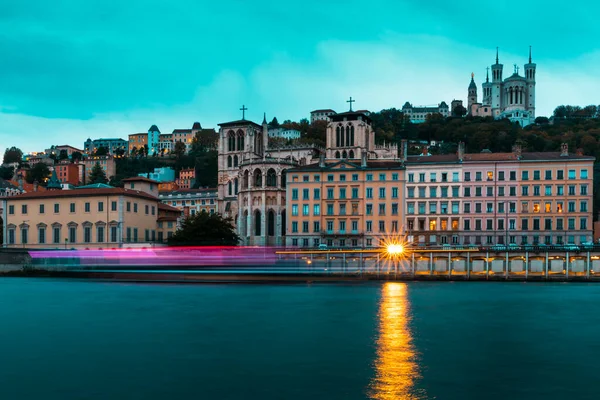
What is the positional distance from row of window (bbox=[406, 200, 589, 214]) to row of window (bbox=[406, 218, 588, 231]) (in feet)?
3.12

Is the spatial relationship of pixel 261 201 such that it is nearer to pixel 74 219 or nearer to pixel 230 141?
pixel 230 141

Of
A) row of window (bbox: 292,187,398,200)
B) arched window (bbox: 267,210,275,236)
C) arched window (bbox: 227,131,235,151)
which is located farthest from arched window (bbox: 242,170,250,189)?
row of window (bbox: 292,187,398,200)

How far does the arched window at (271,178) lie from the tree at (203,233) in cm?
1651

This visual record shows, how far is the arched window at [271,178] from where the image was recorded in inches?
3789

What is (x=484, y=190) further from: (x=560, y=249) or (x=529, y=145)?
(x=529, y=145)

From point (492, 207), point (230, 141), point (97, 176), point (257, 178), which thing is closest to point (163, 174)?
point (97, 176)

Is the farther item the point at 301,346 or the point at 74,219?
the point at 74,219

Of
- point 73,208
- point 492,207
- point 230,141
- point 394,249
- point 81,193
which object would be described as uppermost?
→ point 230,141

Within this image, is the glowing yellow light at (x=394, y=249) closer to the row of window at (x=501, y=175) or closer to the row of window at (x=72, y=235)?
the row of window at (x=501, y=175)

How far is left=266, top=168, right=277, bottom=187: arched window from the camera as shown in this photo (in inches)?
3789

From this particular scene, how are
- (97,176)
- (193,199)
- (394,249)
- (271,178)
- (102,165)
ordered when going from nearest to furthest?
(394,249) → (271,178) → (193,199) → (97,176) → (102,165)

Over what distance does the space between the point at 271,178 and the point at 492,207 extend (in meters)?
31.4

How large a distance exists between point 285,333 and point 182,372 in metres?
9.07

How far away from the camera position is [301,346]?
97.9 ft
